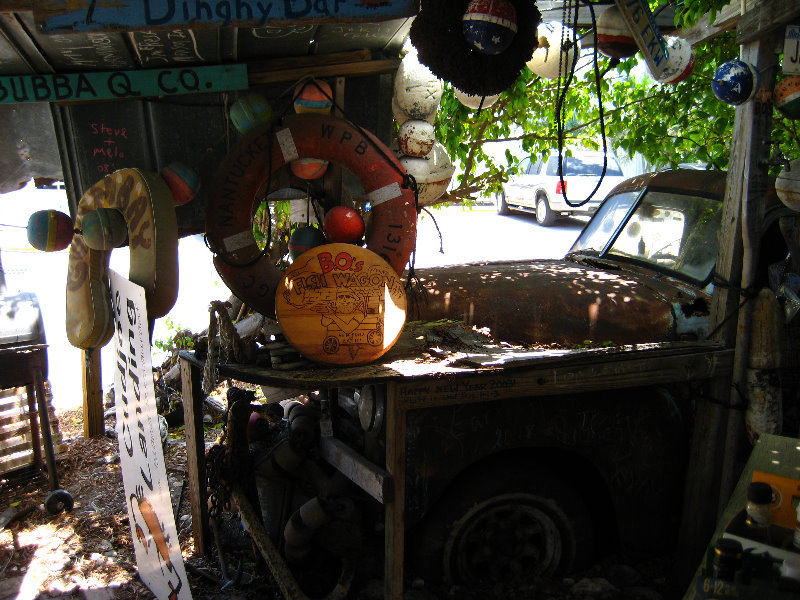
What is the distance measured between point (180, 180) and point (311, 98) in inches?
29.5

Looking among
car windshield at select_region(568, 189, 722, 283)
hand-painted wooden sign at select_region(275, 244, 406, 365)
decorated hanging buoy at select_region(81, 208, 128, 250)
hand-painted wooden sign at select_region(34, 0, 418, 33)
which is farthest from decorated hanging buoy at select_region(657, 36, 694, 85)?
decorated hanging buoy at select_region(81, 208, 128, 250)

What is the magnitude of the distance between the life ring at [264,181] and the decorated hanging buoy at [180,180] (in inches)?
3.8

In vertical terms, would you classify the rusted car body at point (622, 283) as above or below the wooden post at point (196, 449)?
above

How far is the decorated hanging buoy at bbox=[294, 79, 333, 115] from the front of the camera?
3.30m

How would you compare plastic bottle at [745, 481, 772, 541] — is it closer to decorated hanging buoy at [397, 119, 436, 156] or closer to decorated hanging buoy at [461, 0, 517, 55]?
decorated hanging buoy at [461, 0, 517, 55]

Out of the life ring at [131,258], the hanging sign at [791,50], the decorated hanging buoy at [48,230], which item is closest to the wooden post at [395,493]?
the life ring at [131,258]

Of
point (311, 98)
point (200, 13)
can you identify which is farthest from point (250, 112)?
point (200, 13)

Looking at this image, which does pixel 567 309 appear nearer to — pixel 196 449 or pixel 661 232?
pixel 661 232

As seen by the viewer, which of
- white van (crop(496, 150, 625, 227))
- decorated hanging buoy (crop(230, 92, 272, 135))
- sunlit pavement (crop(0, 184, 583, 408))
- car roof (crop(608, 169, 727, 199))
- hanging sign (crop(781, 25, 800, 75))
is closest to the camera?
hanging sign (crop(781, 25, 800, 75))

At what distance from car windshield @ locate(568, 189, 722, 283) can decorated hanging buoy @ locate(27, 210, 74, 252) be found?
→ 3.33 meters

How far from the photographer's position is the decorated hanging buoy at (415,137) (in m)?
4.10

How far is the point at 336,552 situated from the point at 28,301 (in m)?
2.92

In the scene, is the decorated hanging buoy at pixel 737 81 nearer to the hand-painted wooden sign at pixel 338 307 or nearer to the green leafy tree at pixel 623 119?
the hand-painted wooden sign at pixel 338 307

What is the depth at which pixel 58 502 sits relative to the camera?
4484mm
